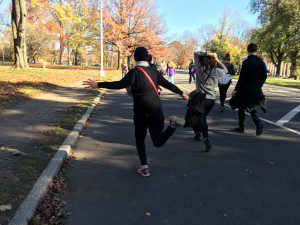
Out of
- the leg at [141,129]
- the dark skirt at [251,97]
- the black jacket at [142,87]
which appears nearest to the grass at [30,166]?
the leg at [141,129]

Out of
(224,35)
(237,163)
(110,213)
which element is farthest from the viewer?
(224,35)

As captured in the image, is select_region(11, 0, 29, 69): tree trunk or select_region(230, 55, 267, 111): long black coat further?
select_region(11, 0, 29, 69): tree trunk

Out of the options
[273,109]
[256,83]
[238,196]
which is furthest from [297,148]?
[273,109]

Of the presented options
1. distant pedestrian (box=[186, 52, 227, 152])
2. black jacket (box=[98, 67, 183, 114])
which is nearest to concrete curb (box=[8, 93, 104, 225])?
black jacket (box=[98, 67, 183, 114])

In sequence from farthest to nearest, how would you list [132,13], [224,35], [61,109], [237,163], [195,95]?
1. [224,35]
2. [132,13]
3. [61,109]
4. [195,95]
5. [237,163]

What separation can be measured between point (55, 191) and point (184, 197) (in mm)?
1638

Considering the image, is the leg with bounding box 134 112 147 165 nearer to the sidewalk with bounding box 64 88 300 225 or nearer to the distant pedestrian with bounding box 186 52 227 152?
the sidewalk with bounding box 64 88 300 225

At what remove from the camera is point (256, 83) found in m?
6.82

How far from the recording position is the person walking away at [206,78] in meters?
5.67

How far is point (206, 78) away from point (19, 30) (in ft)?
64.9

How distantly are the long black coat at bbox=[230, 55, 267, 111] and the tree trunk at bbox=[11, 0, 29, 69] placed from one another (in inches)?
760

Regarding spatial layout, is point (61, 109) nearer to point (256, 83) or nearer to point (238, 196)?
point (256, 83)

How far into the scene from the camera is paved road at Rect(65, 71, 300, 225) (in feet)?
11.2

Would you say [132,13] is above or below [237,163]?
above
